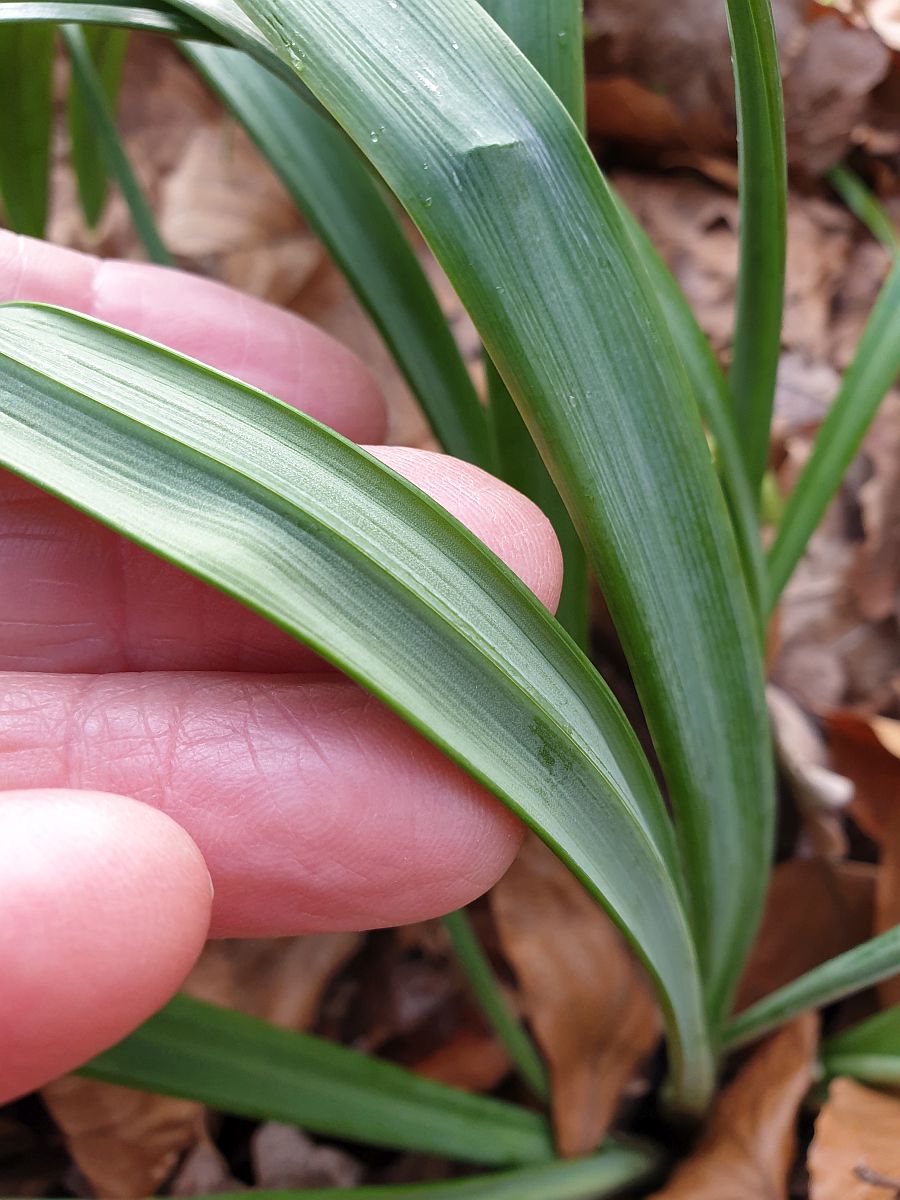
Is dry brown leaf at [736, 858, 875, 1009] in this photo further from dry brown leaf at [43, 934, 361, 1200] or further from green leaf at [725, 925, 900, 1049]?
dry brown leaf at [43, 934, 361, 1200]

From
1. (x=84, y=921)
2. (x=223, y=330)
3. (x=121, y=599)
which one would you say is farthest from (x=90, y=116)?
(x=84, y=921)

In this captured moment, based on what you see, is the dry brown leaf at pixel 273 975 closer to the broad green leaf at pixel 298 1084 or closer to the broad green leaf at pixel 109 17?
the broad green leaf at pixel 298 1084

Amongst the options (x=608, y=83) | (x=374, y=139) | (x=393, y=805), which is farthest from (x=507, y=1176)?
(x=608, y=83)

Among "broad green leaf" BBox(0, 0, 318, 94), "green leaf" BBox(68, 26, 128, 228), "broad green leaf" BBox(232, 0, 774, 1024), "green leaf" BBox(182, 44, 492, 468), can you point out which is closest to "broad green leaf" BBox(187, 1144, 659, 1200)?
"broad green leaf" BBox(232, 0, 774, 1024)

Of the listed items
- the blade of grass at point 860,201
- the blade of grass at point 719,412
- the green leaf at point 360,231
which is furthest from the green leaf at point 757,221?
the blade of grass at point 860,201

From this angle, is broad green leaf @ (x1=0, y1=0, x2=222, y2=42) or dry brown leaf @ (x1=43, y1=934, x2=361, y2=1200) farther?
dry brown leaf @ (x1=43, y1=934, x2=361, y2=1200)

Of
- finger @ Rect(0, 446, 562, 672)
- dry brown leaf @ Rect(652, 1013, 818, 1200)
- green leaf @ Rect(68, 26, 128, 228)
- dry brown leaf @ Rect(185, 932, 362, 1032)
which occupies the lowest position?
dry brown leaf @ Rect(185, 932, 362, 1032)

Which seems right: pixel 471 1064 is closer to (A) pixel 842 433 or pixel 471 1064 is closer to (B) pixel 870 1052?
(B) pixel 870 1052
